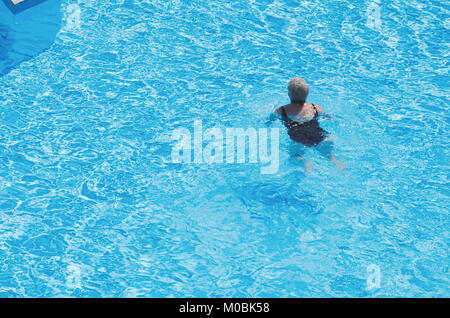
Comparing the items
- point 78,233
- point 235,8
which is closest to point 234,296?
point 78,233

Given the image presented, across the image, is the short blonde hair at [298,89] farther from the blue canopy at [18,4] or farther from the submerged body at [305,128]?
the blue canopy at [18,4]

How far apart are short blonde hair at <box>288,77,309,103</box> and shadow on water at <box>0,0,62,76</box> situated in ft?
12.8

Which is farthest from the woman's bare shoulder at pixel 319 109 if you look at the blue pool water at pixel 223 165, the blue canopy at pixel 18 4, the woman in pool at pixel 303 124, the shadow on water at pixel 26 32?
the blue canopy at pixel 18 4

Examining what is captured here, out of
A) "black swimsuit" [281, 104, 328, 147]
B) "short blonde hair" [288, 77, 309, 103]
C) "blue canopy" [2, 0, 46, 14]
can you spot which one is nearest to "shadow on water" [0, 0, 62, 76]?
"blue canopy" [2, 0, 46, 14]

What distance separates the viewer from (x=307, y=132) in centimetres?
730

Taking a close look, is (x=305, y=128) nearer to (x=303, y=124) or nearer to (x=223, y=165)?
(x=303, y=124)

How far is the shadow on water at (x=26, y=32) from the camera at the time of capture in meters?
9.15

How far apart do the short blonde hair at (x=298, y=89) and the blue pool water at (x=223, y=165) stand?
52 centimetres

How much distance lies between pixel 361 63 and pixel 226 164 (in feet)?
9.20

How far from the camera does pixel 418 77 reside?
8750mm

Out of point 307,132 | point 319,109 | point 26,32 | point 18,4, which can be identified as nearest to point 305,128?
point 307,132

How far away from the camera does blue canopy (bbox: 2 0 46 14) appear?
32.2 ft

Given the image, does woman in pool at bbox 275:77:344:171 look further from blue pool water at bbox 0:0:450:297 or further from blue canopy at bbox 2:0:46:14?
blue canopy at bbox 2:0:46:14

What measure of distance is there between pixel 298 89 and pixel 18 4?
195 inches
